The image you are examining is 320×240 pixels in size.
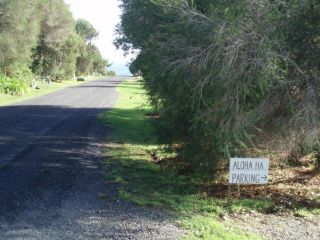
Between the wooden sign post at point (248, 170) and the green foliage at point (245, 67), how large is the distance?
360mm

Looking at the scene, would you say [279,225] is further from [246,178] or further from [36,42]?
[36,42]

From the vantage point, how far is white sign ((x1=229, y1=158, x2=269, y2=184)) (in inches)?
308

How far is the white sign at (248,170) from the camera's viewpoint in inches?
308

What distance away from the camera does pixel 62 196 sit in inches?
326

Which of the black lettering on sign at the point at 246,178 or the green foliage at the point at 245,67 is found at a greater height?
the green foliage at the point at 245,67

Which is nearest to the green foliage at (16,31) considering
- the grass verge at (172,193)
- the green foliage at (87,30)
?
the grass verge at (172,193)

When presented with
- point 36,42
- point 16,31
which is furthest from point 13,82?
point 36,42

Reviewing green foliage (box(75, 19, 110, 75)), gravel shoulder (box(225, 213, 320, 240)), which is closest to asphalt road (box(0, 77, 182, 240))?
gravel shoulder (box(225, 213, 320, 240))

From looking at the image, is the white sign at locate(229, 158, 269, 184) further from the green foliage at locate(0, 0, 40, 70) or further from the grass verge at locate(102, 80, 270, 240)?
the green foliage at locate(0, 0, 40, 70)

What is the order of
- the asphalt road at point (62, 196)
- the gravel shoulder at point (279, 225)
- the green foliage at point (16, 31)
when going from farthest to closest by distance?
the green foliage at point (16, 31)
the gravel shoulder at point (279, 225)
the asphalt road at point (62, 196)

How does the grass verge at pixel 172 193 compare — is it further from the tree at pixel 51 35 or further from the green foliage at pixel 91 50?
the green foliage at pixel 91 50

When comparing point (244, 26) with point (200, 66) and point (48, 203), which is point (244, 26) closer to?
point (200, 66)

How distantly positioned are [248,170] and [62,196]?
3072 mm

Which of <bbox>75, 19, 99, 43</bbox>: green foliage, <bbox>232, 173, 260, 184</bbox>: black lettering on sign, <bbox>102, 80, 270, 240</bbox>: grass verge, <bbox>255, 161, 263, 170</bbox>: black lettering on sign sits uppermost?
<bbox>75, 19, 99, 43</bbox>: green foliage
